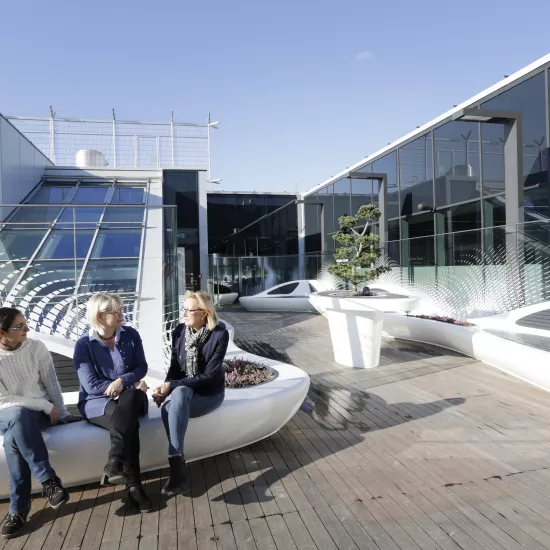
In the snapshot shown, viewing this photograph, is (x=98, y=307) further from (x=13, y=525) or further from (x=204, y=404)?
(x=13, y=525)

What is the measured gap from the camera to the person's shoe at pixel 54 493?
7.82 feet

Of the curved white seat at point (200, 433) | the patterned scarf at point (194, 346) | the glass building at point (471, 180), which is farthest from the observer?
the glass building at point (471, 180)

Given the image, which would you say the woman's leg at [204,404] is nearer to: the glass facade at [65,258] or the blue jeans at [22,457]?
the blue jeans at [22,457]

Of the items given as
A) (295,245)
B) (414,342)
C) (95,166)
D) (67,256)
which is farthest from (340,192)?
(67,256)

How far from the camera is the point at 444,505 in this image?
253 cm

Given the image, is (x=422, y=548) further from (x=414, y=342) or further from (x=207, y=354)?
(x=414, y=342)

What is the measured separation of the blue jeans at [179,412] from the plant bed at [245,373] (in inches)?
25.5

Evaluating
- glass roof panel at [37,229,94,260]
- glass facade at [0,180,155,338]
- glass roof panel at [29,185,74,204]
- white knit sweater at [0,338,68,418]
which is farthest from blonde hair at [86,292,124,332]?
glass roof panel at [29,185,74,204]

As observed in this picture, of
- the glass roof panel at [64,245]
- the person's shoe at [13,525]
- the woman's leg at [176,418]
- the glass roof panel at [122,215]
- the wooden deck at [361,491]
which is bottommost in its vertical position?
the wooden deck at [361,491]

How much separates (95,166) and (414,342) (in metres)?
13.0

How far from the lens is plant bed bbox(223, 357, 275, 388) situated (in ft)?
11.7

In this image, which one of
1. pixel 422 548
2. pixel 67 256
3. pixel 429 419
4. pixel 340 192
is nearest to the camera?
pixel 422 548

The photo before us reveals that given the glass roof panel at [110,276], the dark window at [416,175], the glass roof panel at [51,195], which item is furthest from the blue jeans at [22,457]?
the dark window at [416,175]

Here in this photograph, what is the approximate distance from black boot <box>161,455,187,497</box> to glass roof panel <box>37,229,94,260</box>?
156 inches
